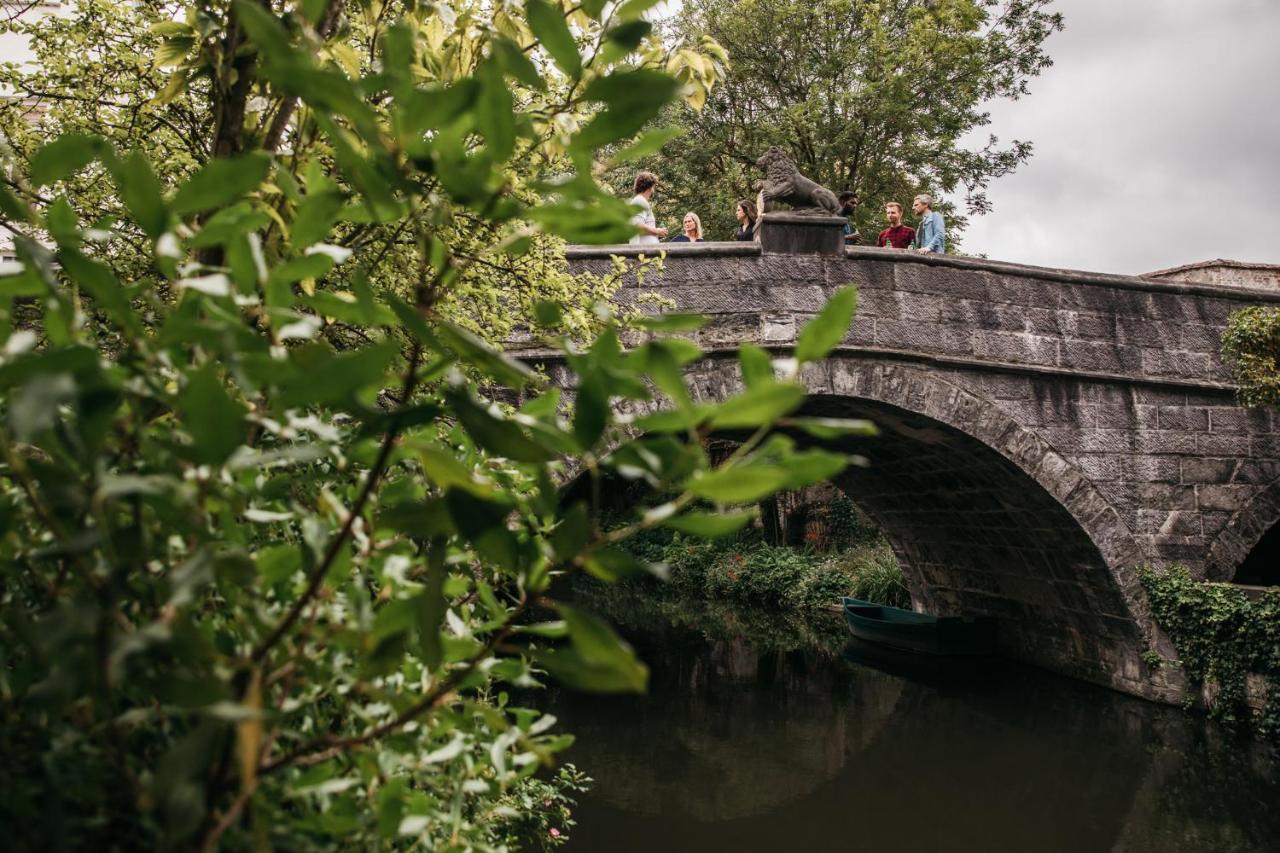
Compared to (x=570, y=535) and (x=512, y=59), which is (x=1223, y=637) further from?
(x=512, y=59)

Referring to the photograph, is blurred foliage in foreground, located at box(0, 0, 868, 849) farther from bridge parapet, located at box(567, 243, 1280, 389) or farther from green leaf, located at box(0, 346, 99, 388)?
bridge parapet, located at box(567, 243, 1280, 389)

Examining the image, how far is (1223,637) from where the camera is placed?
21.8 feet

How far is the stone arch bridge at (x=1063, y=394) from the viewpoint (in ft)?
21.4

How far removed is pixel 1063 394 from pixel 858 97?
790cm

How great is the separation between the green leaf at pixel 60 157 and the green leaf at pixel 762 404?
1.49 ft

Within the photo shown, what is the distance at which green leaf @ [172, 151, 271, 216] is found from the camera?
597mm

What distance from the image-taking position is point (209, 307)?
684 millimetres

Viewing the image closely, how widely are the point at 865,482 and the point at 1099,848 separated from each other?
5.34 metres

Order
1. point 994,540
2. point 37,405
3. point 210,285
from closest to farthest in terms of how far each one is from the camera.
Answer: point 37,405 → point 210,285 → point 994,540

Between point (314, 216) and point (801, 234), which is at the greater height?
point (801, 234)

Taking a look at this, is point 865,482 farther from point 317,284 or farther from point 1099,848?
point 317,284

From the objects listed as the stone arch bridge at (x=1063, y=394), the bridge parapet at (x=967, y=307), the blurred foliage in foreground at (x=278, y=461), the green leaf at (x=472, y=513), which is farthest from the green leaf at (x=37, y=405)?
the stone arch bridge at (x=1063, y=394)

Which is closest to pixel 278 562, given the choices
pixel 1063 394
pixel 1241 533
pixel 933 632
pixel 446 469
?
pixel 446 469

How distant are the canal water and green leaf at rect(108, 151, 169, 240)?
4516 mm
